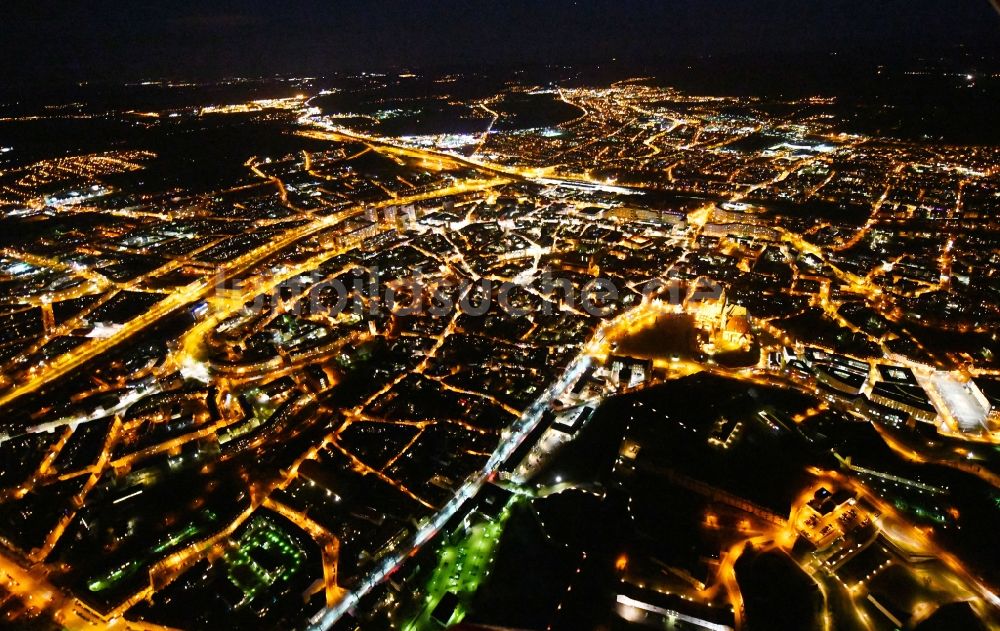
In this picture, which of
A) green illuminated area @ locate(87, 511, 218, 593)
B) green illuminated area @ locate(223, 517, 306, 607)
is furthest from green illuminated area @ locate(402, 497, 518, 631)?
green illuminated area @ locate(87, 511, 218, 593)

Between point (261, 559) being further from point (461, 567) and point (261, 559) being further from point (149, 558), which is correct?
point (461, 567)

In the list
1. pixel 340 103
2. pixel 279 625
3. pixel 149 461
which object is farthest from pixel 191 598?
pixel 340 103

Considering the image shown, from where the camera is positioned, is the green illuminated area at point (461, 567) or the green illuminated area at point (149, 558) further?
the green illuminated area at point (149, 558)

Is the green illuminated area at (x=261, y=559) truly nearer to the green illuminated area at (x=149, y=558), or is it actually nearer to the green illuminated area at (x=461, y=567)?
the green illuminated area at (x=149, y=558)

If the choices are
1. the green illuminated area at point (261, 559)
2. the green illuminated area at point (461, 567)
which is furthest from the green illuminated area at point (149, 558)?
the green illuminated area at point (461, 567)

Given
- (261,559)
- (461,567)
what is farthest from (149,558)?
(461,567)

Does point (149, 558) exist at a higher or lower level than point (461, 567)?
lower
